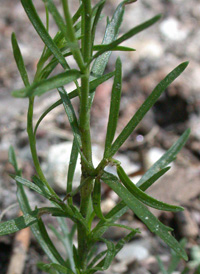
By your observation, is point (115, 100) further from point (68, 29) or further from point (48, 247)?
point (48, 247)

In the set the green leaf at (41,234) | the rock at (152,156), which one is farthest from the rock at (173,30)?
the green leaf at (41,234)

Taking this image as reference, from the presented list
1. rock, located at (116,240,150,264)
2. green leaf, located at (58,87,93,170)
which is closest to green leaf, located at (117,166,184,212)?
green leaf, located at (58,87,93,170)

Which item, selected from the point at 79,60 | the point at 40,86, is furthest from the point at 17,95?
the point at 79,60

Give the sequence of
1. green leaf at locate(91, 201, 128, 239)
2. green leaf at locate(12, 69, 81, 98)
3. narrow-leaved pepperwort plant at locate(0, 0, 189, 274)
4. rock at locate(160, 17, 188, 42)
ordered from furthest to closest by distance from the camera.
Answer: rock at locate(160, 17, 188, 42)
green leaf at locate(91, 201, 128, 239)
narrow-leaved pepperwort plant at locate(0, 0, 189, 274)
green leaf at locate(12, 69, 81, 98)

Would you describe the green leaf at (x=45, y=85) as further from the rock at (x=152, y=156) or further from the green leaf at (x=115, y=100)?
the rock at (x=152, y=156)

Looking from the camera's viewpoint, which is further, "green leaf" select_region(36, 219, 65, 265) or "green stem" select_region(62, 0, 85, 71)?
"green leaf" select_region(36, 219, 65, 265)

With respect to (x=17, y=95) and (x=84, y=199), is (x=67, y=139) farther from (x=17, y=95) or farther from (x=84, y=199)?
(x=17, y=95)

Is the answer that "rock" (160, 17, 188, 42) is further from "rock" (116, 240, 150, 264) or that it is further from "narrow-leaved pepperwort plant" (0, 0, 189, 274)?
"narrow-leaved pepperwort plant" (0, 0, 189, 274)
